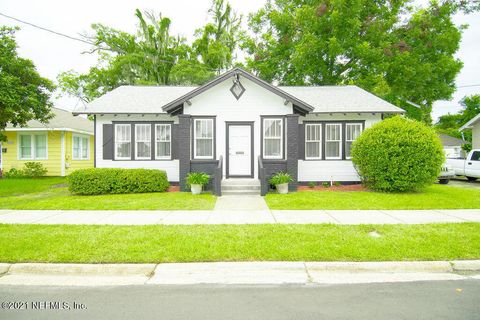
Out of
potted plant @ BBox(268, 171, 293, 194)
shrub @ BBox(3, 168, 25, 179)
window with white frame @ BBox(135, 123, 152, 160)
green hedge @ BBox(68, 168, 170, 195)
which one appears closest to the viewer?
green hedge @ BBox(68, 168, 170, 195)

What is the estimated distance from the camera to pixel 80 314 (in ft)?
11.4

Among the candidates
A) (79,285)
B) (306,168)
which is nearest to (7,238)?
(79,285)

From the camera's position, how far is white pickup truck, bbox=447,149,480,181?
16.7 meters

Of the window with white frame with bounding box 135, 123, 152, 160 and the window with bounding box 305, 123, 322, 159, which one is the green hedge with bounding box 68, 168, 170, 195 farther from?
the window with bounding box 305, 123, 322, 159

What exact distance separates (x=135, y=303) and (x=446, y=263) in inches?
187

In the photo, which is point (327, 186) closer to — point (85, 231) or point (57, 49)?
point (85, 231)

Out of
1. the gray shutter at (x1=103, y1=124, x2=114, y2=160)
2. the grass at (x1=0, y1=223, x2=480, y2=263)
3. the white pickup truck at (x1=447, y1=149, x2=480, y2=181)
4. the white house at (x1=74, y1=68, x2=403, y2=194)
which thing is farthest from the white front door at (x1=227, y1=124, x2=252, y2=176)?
the white pickup truck at (x1=447, y1=149, x2=480, y2=181)

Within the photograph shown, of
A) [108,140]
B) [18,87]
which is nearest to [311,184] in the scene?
[108,140]

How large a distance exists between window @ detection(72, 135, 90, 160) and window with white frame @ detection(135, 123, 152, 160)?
941cm

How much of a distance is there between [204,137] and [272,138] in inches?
119

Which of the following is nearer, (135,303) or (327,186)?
(135,303)

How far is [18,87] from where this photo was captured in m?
14.9

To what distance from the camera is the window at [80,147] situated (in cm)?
2150

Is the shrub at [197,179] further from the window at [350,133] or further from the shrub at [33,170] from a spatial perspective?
the shrub at [33,170]
